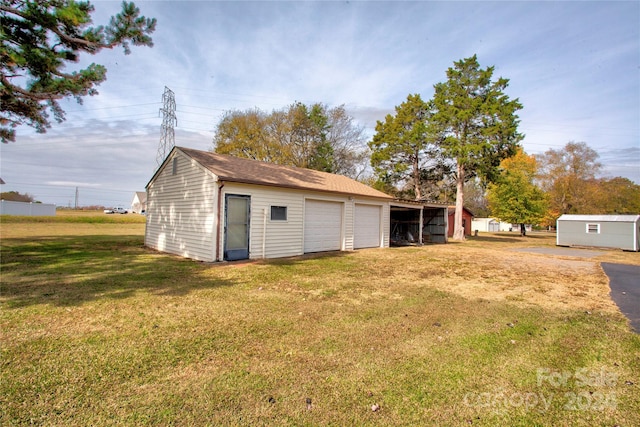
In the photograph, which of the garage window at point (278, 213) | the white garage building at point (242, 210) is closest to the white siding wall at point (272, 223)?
the white garage building at point (242, 210)

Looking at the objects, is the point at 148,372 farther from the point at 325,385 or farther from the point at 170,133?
the point at 170,133

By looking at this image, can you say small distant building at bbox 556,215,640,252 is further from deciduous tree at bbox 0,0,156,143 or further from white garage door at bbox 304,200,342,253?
deciduous tree at bbox 0,0,156,143

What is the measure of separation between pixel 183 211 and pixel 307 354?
912 centimetres

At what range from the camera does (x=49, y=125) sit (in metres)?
11.0

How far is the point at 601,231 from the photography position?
750 inches

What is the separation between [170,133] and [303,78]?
22.9 meters

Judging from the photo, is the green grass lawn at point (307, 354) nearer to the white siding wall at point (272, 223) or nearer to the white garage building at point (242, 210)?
the white garage building at point (242, 210)

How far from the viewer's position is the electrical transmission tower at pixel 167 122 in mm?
32469

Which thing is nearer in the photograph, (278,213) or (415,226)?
(278,213)

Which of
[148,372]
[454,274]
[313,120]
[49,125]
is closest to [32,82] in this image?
[49,125]

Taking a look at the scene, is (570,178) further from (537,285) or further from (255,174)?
(255,174)

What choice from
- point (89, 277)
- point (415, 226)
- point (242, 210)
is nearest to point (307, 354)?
point (89, 277)

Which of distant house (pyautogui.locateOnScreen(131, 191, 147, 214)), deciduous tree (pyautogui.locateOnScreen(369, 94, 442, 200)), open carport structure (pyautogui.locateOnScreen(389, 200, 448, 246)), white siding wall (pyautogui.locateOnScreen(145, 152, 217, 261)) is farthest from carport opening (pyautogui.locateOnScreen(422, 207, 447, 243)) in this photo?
distant house (pyautogui.locateOnScreen(131, 191, 147, 214))

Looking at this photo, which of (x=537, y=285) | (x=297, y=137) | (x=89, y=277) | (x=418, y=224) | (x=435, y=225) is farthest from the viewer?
(x=297, y=137)
